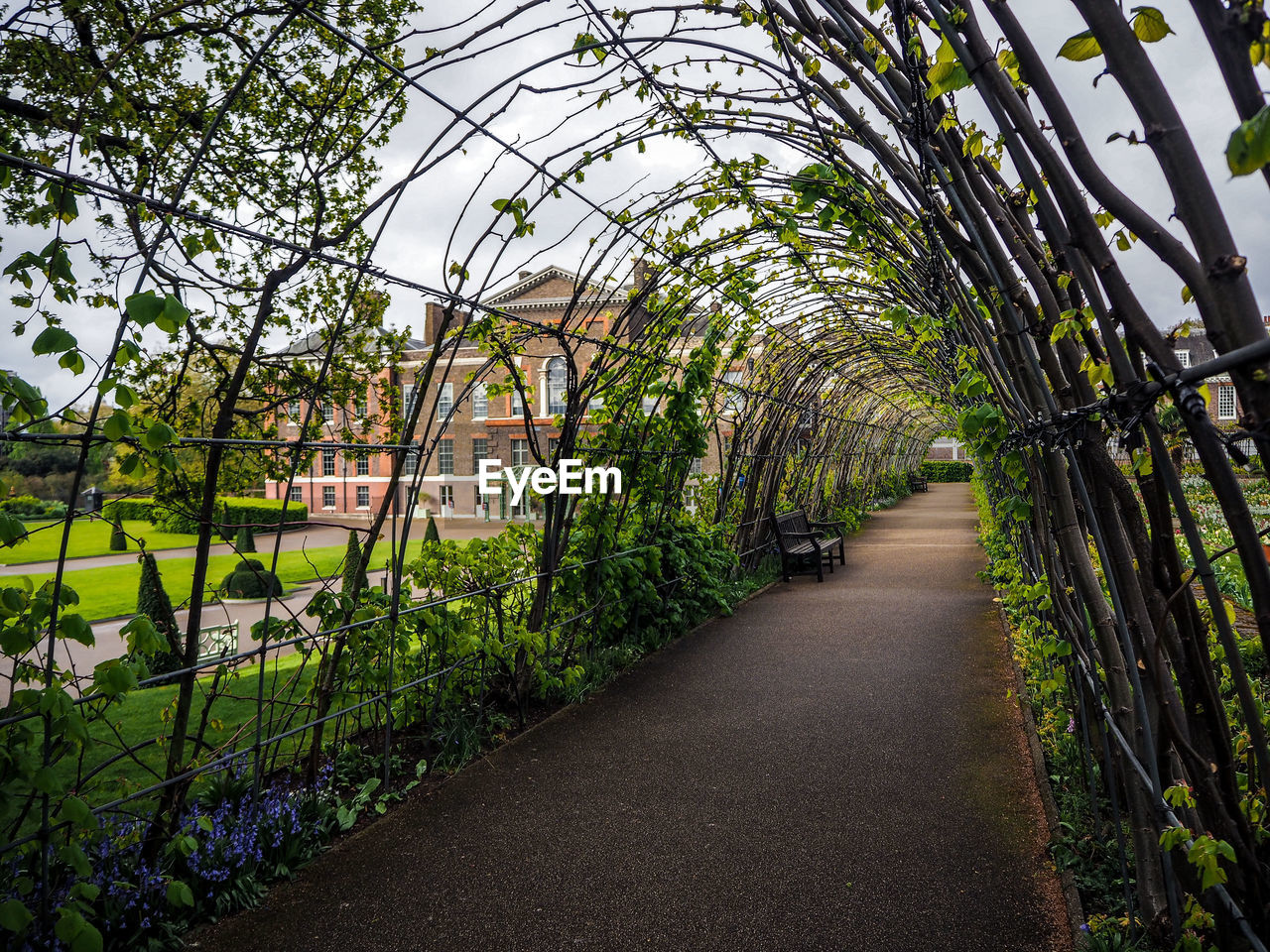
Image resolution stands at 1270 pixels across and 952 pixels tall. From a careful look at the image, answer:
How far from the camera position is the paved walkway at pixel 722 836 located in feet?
8.19

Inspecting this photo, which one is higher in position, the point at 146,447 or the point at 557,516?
the point at 146,447

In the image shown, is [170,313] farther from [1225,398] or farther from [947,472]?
[947,472]

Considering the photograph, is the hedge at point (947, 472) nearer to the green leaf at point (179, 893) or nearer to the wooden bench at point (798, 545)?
the wooden bench at point (798, 545)

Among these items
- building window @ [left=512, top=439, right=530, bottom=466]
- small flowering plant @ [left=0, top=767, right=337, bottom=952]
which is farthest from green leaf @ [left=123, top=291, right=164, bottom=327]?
building window @ [left=512, top=439, right=530, bottom=466]

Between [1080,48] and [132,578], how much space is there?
57.1 feet

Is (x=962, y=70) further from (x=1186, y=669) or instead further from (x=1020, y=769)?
(x=1020, y=769)

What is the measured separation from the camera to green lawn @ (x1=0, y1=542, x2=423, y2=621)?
36.8 ft

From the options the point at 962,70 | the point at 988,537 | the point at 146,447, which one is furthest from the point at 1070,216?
the point at 988,537

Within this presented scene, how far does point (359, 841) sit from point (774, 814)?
180 cm

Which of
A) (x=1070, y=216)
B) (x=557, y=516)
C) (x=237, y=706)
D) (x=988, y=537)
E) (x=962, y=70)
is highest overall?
(x=962, y=70)

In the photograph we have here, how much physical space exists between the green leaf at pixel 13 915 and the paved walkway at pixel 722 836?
817 mm

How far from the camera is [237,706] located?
590cm

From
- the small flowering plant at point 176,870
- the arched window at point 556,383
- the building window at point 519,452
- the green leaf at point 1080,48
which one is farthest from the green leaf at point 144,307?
the building window at point 519,452
